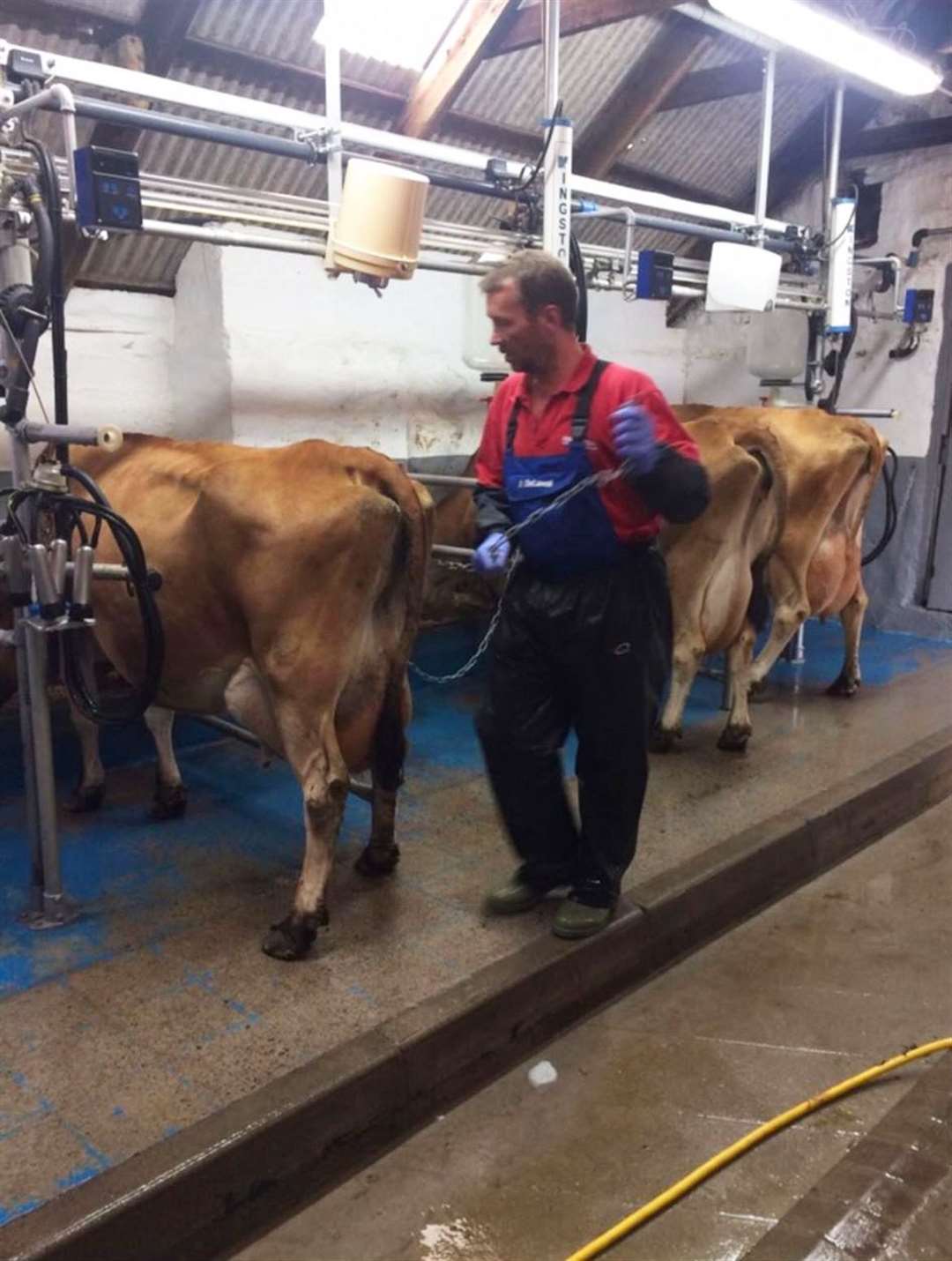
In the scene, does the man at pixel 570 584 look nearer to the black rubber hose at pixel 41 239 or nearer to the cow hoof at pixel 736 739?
the black rubber hose at pixel 41 239

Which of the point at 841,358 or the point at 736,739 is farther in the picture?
the point at 841,358

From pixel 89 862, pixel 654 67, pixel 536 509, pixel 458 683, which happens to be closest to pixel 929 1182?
pixel 536 509

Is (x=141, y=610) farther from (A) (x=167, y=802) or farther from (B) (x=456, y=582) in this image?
(B) (x=456, y=582)

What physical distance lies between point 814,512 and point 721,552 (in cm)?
87

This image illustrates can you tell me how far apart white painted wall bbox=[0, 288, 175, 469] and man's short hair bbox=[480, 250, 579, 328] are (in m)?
2.82

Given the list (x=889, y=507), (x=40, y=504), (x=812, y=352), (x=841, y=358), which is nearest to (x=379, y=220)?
(x=40, y=504)

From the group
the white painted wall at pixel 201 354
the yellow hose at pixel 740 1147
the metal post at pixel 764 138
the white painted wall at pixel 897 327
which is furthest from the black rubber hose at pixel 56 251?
the white painted wall at pixel 897 327

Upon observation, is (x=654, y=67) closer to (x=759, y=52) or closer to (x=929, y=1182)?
(x=759, y=52)

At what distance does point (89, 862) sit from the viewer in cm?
359

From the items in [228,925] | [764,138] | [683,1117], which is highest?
[764,138]

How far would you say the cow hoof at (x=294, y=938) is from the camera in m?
3.00

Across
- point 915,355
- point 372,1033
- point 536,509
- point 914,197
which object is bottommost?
point 372,1033

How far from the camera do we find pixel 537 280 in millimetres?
2775

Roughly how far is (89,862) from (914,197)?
6.63 m
